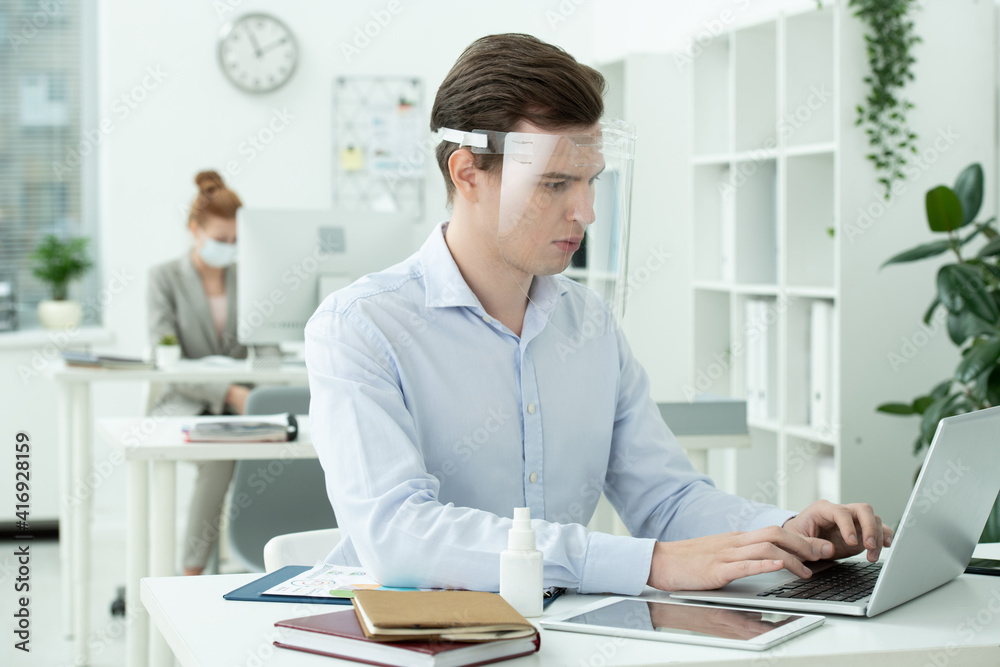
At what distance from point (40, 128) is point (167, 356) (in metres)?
1.77

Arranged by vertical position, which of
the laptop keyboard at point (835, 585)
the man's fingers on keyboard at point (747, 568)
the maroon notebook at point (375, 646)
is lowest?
the laptop keyboard at point (835, 585)

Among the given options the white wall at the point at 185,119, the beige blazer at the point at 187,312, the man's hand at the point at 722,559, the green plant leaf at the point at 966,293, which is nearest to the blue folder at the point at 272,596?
the man's hand at the point at 722,559

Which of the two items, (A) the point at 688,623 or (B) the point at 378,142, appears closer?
(A) the point at 688,623

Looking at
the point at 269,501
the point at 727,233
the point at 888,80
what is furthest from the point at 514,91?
the point at 727,233

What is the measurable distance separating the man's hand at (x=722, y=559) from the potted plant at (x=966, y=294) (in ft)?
4.60

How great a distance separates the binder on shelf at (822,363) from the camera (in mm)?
3006

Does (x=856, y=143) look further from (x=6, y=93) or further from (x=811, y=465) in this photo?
(x=6, y=93)

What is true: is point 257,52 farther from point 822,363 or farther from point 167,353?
point 822,363

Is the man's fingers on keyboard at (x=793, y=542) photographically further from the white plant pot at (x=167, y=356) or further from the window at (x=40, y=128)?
the window at (x=40, y=128)

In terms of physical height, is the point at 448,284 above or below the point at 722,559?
above

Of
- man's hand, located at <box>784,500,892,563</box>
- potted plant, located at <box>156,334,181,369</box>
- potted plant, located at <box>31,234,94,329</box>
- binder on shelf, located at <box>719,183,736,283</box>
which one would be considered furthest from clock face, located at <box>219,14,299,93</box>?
man's hand, located at <box>784,500,892,563</box>

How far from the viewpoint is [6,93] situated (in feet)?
14.3

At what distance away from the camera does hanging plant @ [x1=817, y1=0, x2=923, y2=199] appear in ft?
9.15

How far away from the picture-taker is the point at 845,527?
1181 mm
